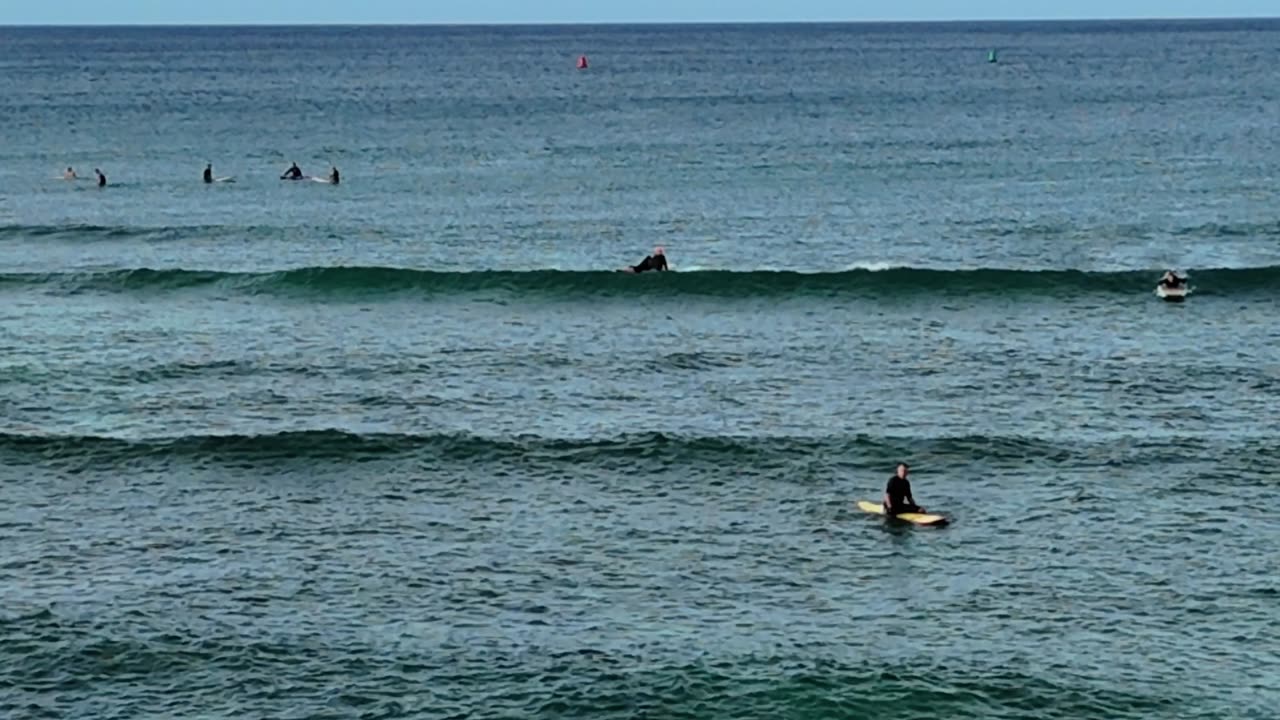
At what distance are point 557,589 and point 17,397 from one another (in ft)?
70.4

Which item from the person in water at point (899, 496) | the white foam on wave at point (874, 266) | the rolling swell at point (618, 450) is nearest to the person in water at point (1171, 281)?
the white foam on wave at point (874, 266)

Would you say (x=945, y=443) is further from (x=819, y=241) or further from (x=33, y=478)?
(x=819, y=241)

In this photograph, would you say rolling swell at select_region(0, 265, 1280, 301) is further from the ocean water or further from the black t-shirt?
the black t-shirt

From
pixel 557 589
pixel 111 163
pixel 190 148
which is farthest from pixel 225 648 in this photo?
pixel 190 148

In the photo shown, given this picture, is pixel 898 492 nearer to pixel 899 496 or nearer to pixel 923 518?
pixel 899 496

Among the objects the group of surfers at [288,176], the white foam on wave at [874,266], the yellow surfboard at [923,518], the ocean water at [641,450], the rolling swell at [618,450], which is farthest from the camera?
the group of surfers at [288,176]

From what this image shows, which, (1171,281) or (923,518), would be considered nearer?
(923,518)

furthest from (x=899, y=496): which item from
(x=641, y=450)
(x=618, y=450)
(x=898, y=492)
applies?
(x=618, y=450)

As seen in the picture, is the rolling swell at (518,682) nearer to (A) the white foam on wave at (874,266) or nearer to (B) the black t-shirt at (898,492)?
(B) the black t-shirt at (898,492)

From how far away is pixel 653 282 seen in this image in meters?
67.4

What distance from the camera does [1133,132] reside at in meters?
124

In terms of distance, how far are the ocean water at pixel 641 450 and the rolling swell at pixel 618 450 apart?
14cm

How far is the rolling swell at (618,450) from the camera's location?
4544 centimetres

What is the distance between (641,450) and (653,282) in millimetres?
21287
